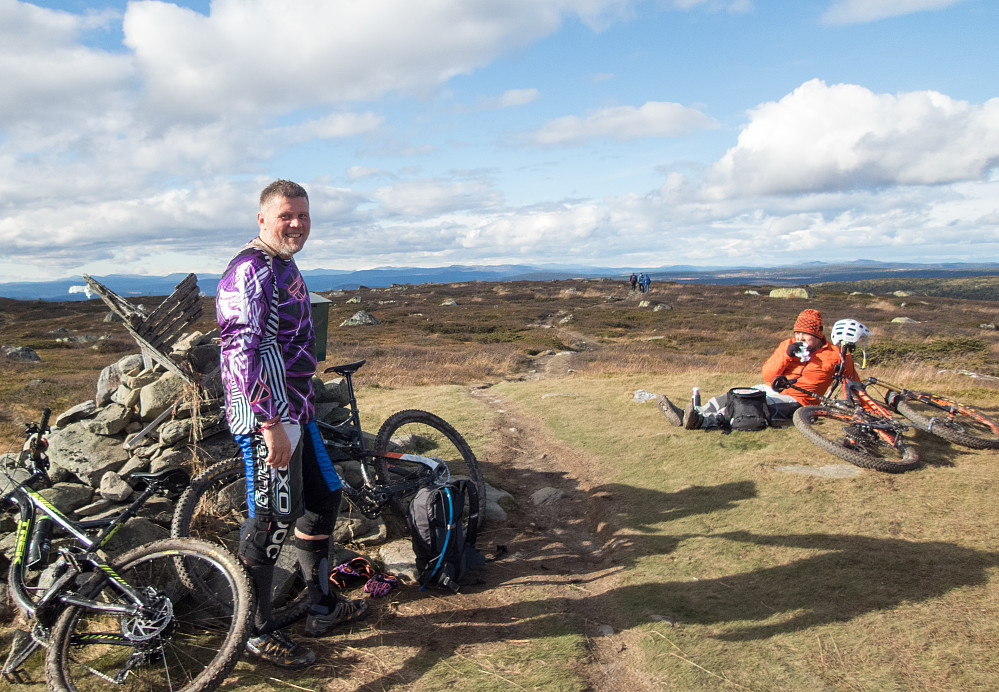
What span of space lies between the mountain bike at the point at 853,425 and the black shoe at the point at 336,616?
19.0ft

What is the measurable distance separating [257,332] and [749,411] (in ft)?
23.4

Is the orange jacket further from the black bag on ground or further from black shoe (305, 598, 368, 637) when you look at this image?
black shoe (305, 598, 368, 637)

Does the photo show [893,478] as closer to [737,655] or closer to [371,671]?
[737,655]

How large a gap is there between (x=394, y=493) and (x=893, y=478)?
18.2 feet

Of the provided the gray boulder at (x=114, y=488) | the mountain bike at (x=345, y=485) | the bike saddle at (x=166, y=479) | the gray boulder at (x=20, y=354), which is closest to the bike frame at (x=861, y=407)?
the mountain bike at (x=345, y=485)

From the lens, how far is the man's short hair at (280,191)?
3391mm

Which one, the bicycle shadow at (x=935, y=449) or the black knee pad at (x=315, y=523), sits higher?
the black knee pad at (x=315, y=523)

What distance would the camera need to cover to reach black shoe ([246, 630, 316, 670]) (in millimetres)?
3672

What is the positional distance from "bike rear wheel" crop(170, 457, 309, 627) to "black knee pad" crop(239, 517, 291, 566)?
646 millimetres

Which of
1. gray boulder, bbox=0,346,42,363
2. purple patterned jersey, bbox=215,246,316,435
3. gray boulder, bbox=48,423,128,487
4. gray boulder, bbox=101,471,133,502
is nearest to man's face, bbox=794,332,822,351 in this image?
purple patterned jersey, bbox=215,246,316,435

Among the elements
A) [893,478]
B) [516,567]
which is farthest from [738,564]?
[893,478]

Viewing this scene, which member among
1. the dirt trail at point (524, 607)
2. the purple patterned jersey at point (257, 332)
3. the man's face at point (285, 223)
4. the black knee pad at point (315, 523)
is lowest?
the dirt trail at point (524, 607)

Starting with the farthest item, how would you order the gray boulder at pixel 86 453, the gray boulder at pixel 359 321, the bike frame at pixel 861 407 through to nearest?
the gray boulder at pixel 359 321 → the bike frame at pixel 861 407 → the gray boulder at pixel 86 453

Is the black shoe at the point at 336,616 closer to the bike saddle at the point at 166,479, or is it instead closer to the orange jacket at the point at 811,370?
the bike saddle at the point at 166,479
